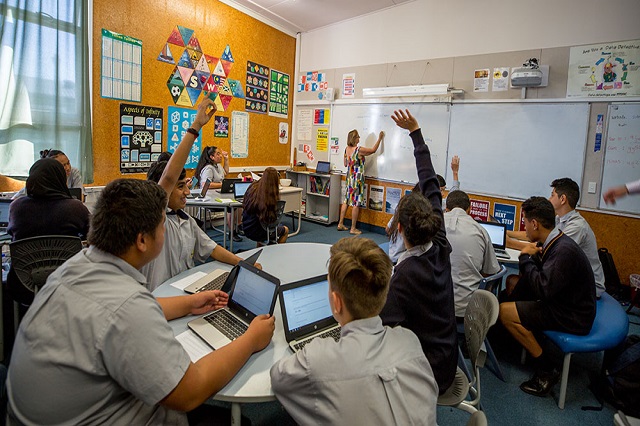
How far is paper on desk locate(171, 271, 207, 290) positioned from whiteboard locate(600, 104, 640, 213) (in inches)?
182

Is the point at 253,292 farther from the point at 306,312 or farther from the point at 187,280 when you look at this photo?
the point at 187,280

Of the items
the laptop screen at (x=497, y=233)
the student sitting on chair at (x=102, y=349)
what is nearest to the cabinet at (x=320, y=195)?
the laptop screen at (x=497, y=233)

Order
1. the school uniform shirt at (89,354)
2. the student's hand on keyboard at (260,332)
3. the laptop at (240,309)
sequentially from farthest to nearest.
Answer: the laptop at (240,309) → the student's hand on keyboard at (260,332) → the school uniform shirt at (89,354)

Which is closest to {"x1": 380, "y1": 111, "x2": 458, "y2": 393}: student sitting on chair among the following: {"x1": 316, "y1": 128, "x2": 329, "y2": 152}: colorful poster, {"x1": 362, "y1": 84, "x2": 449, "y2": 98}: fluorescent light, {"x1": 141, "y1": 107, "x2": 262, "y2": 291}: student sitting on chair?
{"x1": 141, "y1": 107, "x2": 262, "y2": 291}: student sitting on chair

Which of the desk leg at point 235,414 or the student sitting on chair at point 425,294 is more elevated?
the student sitting on chair at point 425,294

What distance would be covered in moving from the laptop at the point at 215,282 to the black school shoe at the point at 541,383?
6.44 ft

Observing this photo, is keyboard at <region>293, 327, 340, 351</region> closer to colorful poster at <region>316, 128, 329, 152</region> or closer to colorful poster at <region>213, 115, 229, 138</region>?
colorful poster at <region>213, 115, 229, 138</region>

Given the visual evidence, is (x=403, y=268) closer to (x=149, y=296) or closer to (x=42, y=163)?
(x=149, y=296)

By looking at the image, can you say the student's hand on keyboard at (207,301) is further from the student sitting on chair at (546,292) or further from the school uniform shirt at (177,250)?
the student sitting on chair at (546,292)

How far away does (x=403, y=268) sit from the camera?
4.92ft

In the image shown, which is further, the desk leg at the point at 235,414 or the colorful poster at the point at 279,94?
the colorful poster at the point at 279,94

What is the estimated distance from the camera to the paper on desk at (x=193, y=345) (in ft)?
4.10

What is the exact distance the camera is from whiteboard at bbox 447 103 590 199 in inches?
174

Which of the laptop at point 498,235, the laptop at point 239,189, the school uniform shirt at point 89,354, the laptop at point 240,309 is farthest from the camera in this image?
the laptop at point 239,189
